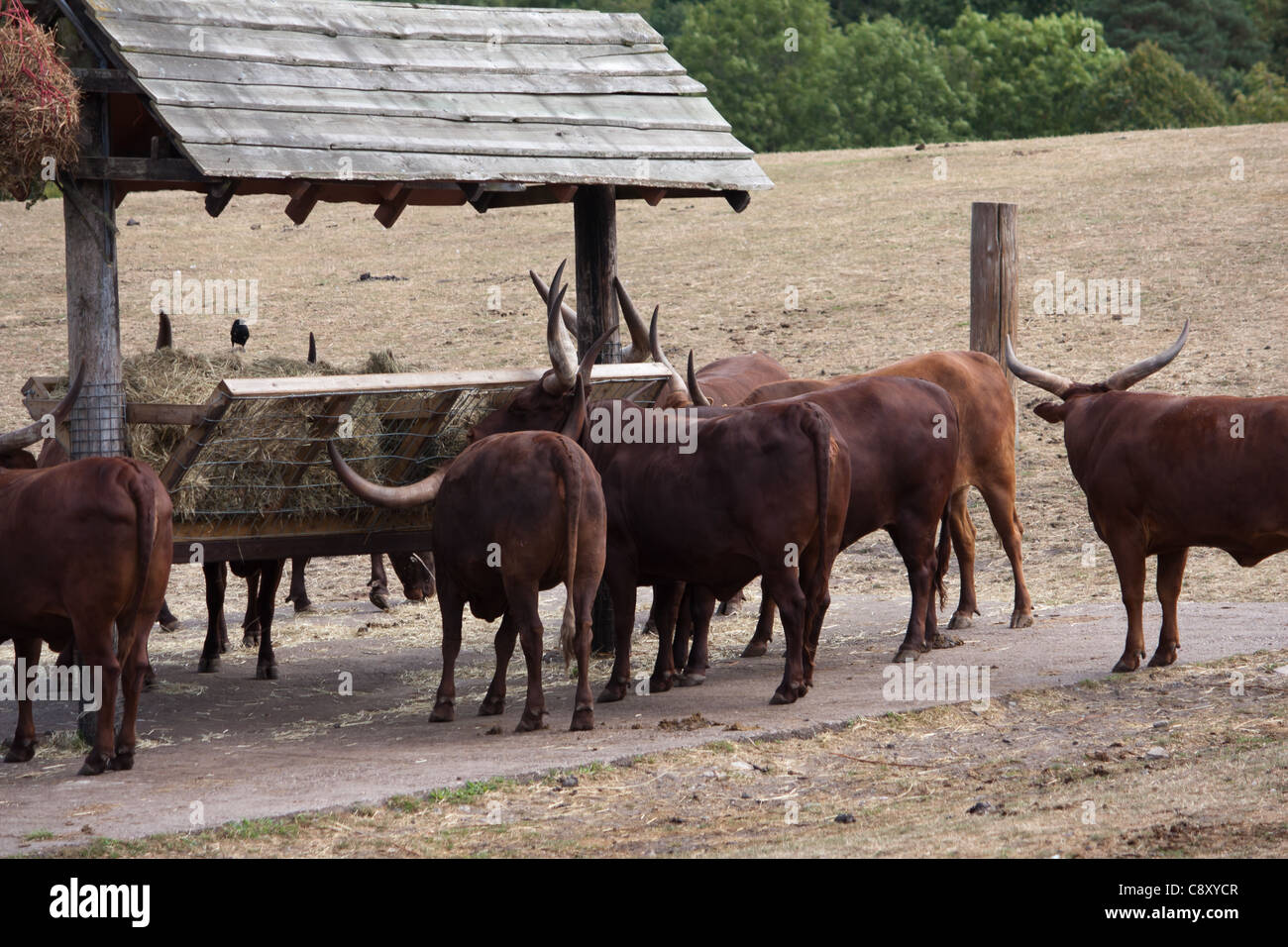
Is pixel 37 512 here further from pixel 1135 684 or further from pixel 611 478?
pixel 1135 684

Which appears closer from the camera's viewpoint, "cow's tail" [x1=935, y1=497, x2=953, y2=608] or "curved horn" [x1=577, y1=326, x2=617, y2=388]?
"curved horn" [x1=577, y1=326, x2=617, y2=388]

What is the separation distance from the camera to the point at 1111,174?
28375 mm

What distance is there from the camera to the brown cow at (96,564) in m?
8.07

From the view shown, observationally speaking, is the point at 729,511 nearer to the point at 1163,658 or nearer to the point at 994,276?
the point at 1163,658

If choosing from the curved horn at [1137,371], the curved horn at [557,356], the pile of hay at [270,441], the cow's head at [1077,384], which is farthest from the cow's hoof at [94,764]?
the curved horn at [1137,371]

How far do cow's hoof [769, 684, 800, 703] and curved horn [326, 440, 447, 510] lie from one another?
2.20 m

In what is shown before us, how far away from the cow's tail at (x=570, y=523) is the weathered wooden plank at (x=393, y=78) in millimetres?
2710

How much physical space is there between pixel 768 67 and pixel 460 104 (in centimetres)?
4783

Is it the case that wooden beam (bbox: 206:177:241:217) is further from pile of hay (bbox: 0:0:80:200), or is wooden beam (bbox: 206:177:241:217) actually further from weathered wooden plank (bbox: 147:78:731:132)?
pile of hay (bbox: 0:0:80:200)

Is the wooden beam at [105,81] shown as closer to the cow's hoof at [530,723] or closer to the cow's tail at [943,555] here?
the cow's hoof at [530,723]

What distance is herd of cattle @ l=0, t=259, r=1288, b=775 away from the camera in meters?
8.21

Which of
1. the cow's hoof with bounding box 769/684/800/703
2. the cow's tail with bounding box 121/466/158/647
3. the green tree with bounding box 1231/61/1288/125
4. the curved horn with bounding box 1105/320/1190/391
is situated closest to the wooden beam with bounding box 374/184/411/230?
the cow's tail with bounding box 121/466/158/647

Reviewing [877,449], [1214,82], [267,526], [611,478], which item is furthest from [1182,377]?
[1214,82]

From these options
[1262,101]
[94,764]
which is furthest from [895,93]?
[94,764]
